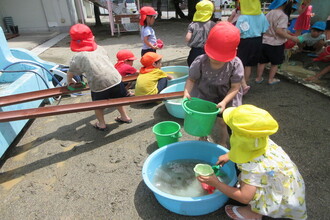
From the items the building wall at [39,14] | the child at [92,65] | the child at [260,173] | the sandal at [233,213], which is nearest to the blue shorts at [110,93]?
the child at [92,65]

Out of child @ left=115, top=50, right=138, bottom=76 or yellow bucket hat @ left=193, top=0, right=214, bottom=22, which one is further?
child @ left=115, top=50, right=138, bottom=76

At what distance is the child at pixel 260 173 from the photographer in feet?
4.60

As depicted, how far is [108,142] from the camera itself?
9.59 feet

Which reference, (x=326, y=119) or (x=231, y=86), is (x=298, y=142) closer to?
(x=326, y=119)

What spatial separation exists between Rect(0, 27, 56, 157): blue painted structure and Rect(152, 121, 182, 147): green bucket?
1.73 meters

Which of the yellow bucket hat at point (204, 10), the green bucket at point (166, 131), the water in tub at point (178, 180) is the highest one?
the yellow bucket hat at point (204, 10)

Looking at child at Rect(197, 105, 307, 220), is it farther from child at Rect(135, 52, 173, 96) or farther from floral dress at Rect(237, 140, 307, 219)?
child at Rect(135, 52, 173, 96)

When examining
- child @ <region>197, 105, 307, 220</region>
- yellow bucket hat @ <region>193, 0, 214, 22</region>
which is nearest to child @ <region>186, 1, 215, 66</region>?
yellow bucket hat @ <region>193, 0, 214, 22</region>

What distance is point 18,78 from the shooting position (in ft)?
12.5

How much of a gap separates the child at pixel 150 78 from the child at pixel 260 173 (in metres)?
2.01

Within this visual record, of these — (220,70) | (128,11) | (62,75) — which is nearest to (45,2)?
(128,11)

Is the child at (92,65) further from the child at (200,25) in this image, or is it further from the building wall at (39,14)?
the building wall at (39,14)

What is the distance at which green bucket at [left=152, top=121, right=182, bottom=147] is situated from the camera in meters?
2.50

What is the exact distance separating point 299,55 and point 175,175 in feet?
16.7
